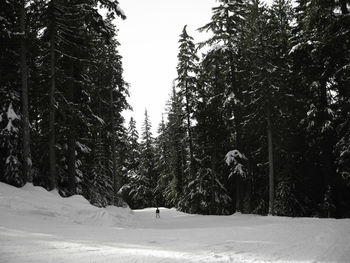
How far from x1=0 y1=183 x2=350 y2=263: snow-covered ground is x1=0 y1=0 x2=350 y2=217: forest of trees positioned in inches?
117

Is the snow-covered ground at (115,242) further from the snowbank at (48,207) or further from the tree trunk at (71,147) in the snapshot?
the tree trunk at (71,147)

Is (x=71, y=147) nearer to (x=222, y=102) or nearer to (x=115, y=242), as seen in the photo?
(x=115, y=242)

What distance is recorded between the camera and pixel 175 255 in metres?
6.62

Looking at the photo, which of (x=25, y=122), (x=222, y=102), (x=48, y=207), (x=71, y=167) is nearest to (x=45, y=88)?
(x=25, y=122)

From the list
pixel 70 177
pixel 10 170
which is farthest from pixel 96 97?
pixel 10 170

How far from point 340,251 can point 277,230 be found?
14.2 feet

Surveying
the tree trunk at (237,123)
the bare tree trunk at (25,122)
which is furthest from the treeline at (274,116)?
the bare tree trunk at (25,122)

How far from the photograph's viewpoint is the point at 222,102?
22719 millimetres

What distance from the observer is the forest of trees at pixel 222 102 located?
1439cm

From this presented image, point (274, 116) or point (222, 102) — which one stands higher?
point (222, 102)

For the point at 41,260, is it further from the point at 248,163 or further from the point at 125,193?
the point at 125,193

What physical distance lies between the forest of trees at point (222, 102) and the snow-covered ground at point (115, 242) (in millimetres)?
2966

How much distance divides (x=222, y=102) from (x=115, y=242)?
54.5ft

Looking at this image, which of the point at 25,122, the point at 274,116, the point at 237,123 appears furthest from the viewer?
the point at 237,123
